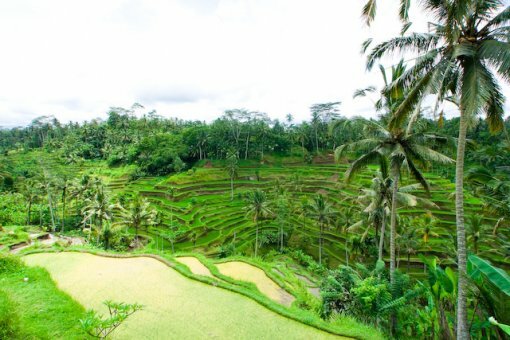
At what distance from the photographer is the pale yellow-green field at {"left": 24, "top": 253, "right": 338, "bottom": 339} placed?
19.9ft

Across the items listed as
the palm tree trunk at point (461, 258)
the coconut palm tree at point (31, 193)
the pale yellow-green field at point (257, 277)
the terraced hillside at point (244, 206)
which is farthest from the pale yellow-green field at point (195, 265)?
the coconut palm tree at point (31, 193)

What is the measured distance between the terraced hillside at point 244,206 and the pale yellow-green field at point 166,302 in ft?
45.7

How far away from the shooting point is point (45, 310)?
6.04 metres

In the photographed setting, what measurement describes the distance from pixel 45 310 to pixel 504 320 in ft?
34.2

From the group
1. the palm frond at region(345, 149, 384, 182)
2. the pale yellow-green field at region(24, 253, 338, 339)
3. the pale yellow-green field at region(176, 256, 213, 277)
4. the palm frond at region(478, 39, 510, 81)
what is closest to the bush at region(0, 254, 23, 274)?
the pale yellow-green field at region(24, 253, 338, 339)

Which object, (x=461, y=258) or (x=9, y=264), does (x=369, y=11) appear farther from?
(x=9, y=264)

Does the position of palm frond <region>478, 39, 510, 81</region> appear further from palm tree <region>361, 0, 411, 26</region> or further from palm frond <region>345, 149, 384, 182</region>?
palm frond <region>345, 149, 384, 182</region>

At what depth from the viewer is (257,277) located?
11.9 metres

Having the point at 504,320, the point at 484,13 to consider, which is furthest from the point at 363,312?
the point at 484,13

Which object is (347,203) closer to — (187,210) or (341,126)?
(187,210)

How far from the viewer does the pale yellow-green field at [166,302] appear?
608 cm

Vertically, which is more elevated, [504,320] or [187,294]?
[504,320]

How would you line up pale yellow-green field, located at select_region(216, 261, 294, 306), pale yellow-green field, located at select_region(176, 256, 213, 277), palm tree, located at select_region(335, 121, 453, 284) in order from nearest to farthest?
palm tree, located at select_region(335, 121, 453, 284)
pale yellow-green field, located at select_region(216, 261, 294, 306)
pale yellow-green field, located at select_region(176, 256, 213, 277)

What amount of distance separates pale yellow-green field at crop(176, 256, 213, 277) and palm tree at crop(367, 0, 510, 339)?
826cm
